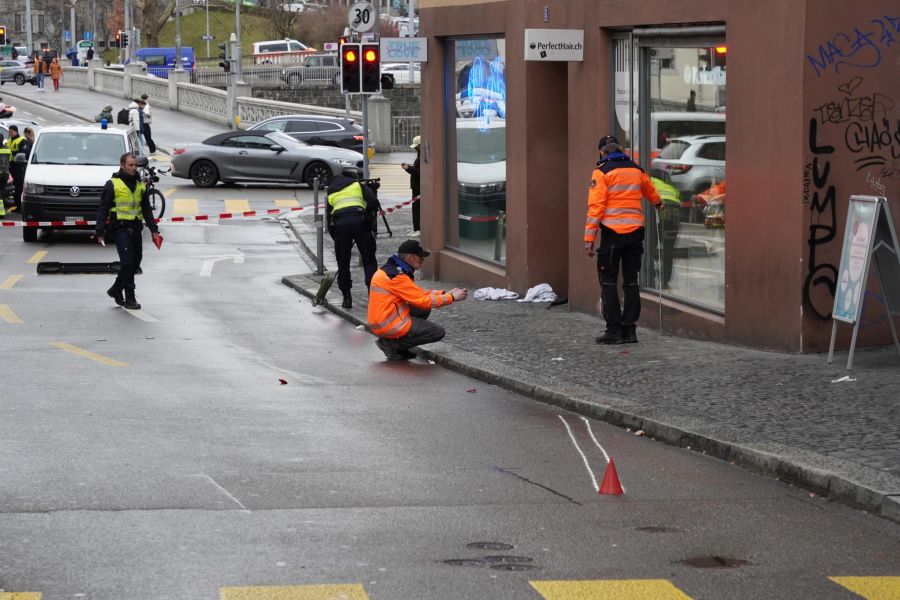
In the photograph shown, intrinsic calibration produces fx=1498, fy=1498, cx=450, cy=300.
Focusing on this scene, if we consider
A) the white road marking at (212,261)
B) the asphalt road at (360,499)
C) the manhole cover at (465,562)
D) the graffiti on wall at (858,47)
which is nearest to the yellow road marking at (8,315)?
the asphalt road at (360,499)

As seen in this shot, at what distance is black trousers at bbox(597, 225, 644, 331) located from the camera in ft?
44.9

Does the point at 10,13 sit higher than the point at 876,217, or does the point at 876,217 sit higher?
the point at 10,13

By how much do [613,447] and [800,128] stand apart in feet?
12.7

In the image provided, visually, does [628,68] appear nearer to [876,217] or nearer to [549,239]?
[549,239]

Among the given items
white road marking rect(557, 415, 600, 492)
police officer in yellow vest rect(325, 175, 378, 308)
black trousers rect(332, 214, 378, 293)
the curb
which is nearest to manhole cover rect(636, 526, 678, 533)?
white road marking rect(557, 415, 600, 492)

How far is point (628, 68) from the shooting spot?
1507 cm

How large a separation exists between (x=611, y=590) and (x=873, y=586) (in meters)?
1.14

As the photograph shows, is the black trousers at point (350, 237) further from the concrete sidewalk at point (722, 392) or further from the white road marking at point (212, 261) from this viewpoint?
the white road marking at point (212, 261)

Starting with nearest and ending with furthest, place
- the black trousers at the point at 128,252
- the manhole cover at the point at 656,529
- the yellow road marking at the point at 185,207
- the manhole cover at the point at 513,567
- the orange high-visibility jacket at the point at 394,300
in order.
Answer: the manhole cover at the point at 513,567, the manhole cover at the point at 656,529, the orange high-visibility jacket at the point at 394,300, the black trousers at the point at 128,252, the yellow road marking at the point at 185,207

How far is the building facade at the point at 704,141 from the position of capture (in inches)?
480

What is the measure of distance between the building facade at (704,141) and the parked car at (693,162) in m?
0.02

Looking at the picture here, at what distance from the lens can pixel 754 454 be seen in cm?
886

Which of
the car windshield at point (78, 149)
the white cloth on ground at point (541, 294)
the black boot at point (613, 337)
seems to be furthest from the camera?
the car windshield at point (78, 149)

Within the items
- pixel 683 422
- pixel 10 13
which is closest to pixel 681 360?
pixel 683 422
